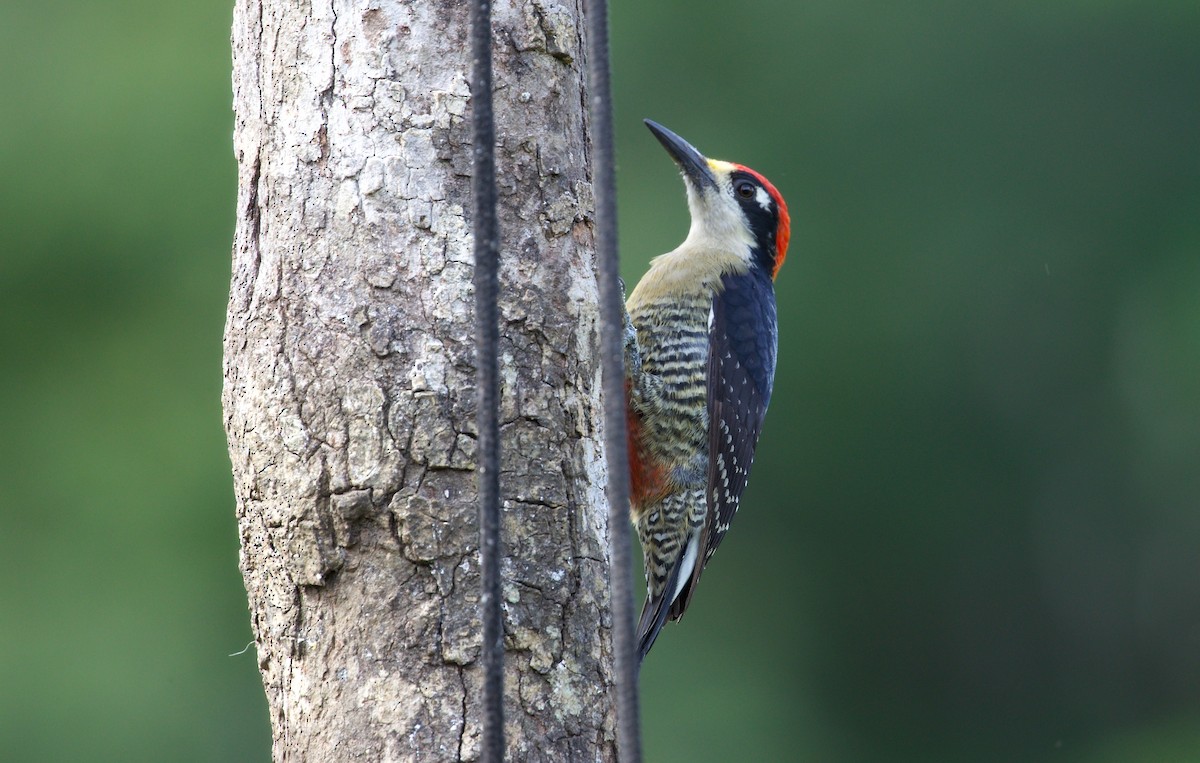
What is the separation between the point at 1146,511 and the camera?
995 cm

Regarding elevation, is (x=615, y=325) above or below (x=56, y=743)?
above

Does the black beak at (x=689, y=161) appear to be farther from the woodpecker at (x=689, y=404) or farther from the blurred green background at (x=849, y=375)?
the blurred green background at (x=849, y=375)

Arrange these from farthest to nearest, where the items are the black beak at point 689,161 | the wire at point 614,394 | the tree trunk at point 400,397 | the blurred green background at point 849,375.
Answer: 1. the blurred green background at point 849,375
2. the black beak at point 689,161
3. the tree trunk at point 400,397
4. the wire at point 614,394

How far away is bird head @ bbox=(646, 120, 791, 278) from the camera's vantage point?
4.96 metres

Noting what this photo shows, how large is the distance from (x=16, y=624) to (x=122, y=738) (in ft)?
3.19

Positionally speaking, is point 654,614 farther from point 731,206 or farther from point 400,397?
point 400,397

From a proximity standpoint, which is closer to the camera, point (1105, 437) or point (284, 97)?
point (284, 97)

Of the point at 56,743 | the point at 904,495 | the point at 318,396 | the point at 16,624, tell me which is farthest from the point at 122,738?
the point at 318,396

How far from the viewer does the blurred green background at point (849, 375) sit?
8383 mm

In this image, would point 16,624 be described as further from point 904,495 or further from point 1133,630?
point 1133,630

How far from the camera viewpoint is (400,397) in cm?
222

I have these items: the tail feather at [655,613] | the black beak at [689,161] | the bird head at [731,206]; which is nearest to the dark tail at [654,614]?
the tail feather at [655,613]

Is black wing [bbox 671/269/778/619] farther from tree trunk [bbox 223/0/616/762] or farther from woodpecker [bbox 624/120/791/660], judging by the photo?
tree trunk [bbox 223/0/616/762]

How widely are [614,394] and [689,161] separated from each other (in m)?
3.15
